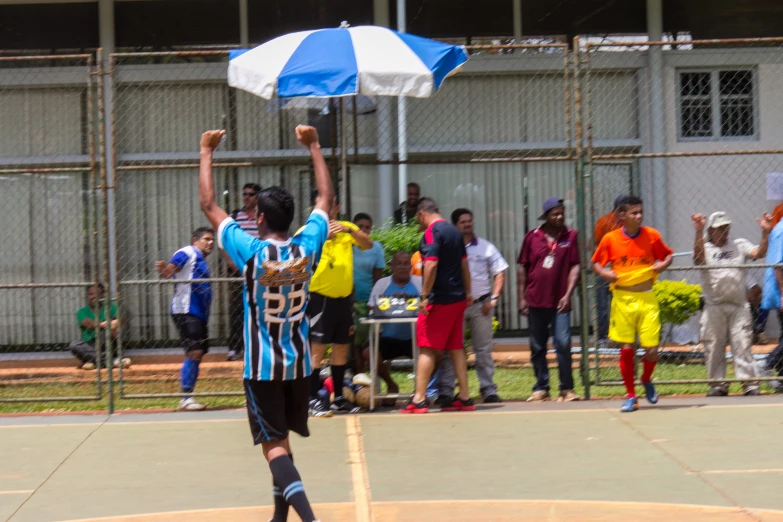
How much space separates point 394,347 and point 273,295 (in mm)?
4643

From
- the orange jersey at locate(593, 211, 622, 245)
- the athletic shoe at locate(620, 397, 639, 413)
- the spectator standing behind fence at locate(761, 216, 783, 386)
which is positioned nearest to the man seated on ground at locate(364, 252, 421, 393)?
the athletic shoe at locate(620, 397, 639, 413)

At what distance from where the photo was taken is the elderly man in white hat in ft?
32.9

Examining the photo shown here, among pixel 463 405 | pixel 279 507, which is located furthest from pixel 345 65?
pixel 279 507

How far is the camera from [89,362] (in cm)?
1253

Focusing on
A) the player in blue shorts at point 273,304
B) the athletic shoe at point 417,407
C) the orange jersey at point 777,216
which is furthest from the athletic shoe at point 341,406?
the orange jersey at point 777,216

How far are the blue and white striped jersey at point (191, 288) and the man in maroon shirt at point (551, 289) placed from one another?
9.93 ft

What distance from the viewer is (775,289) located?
414 inches

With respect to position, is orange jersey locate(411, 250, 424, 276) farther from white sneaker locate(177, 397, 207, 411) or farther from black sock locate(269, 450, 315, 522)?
black sock locate(269, 450, 315, 522)

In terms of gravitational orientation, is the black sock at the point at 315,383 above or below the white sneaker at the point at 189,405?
above

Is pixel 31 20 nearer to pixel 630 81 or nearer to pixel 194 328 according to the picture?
pixel 194 328

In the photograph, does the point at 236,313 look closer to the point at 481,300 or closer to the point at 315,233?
the point at 481,300

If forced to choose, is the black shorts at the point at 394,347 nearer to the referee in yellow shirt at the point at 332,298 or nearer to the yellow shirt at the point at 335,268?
the referee in yellow shirt at the point at 332,298

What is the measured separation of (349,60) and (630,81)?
5972mm

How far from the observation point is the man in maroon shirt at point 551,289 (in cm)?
1003
